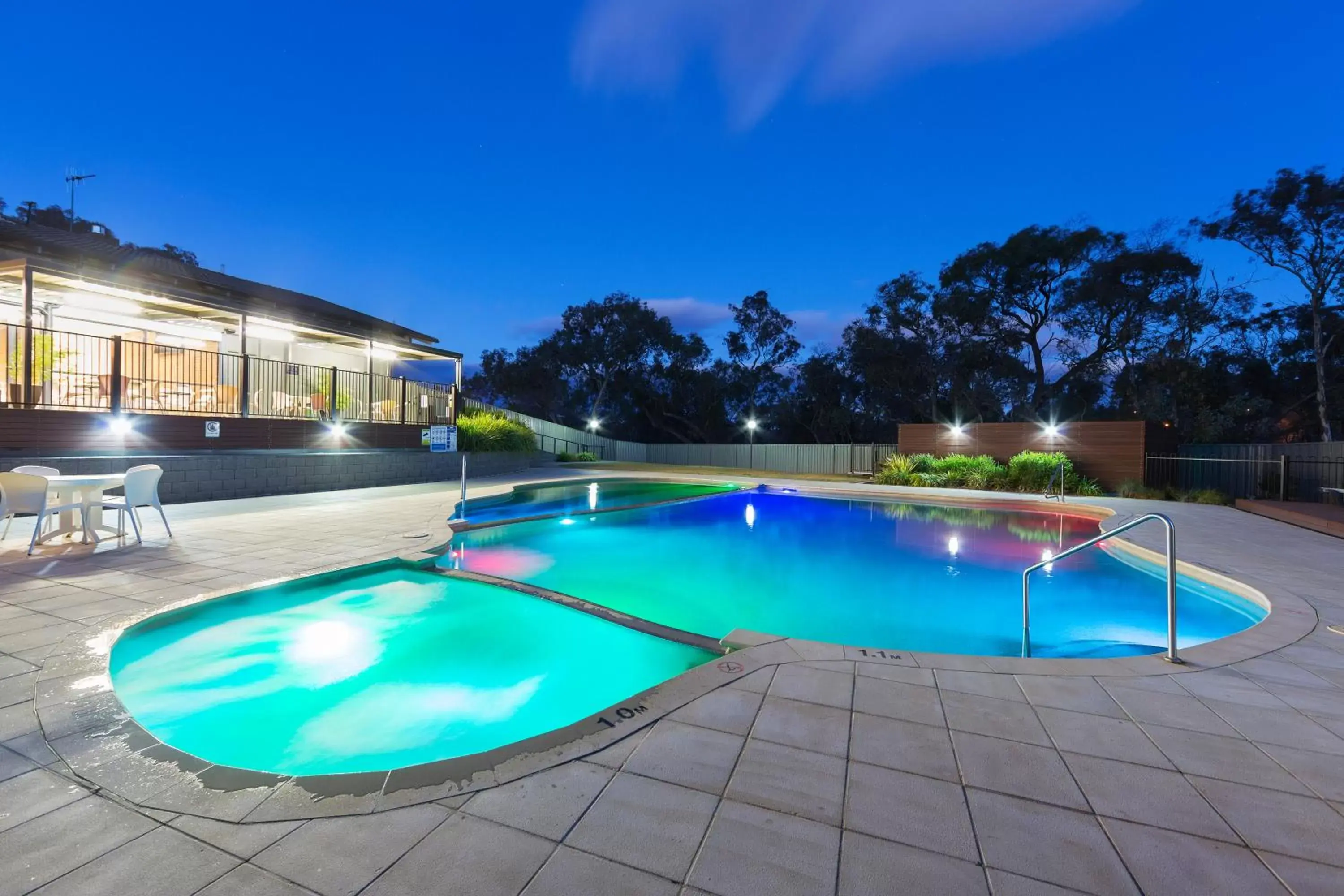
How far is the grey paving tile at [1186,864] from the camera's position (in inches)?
55.7

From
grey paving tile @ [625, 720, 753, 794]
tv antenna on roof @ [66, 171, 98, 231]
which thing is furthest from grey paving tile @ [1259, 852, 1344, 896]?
tv antenna on roof @ [66, 171, 98, 231]

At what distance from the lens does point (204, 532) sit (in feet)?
20.6

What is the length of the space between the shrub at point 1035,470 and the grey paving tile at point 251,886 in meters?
15.1

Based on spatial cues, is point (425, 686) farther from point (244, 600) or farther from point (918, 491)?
point (918, 491)

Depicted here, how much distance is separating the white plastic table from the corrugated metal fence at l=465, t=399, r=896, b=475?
12.2m

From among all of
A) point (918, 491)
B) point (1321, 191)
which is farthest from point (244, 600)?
point (1321, 191)

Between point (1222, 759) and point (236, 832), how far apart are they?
10.4 feet

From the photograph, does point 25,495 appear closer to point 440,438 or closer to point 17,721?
point 17,721

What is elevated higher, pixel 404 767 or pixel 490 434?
pixel 490 434

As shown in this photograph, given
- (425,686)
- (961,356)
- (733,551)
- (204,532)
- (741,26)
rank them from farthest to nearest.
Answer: (961,356), (741,26), (733,551), (204,532), (425,686)

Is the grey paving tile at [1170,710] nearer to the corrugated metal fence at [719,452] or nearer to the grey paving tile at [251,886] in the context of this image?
the grey paving tile at [251,886]

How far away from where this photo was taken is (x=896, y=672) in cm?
280

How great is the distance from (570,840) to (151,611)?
3.62 m

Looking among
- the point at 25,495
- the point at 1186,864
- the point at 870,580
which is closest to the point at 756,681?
the point at 1186,864
